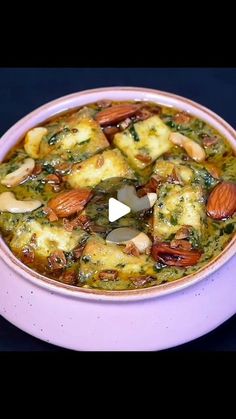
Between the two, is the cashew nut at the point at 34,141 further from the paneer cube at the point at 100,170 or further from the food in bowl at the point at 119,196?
the paneer cube at the point at 100,170

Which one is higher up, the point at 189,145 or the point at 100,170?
the point at 189,145

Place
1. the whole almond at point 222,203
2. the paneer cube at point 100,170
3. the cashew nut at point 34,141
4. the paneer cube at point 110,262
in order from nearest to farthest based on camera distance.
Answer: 1. the paneer cube at point 110,262
2. the whole almond at point 222,203
3. the paneer cube at point 100,170
4. the cashew nut at point 34,141

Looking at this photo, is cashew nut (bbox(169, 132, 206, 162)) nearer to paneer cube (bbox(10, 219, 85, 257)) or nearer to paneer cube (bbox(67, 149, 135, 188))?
paneer cube (bbox(67, 149, 135, 188))

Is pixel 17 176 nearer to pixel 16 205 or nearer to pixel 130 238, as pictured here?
pixel 16 205

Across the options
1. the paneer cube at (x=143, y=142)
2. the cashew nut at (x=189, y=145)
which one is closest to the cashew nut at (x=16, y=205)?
the paneer cube at (x=143, y=142)

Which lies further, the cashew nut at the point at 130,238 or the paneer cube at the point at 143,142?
the paneer cube at the point at 143,142

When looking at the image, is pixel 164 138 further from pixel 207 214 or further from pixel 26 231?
pixel 26 231
